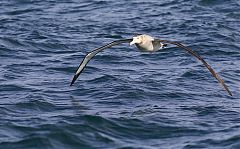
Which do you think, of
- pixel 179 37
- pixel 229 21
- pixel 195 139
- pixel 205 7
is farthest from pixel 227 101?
pixel 205 7

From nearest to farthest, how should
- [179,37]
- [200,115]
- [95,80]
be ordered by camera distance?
[200,115] → [95,80] → [179,37]

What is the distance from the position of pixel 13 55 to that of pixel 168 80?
4981mm

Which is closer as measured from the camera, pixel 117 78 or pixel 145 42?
pixel 145 42

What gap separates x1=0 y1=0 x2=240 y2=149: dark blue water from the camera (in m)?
13.0

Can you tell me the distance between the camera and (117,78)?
1736 cm

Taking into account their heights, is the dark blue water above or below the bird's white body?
below

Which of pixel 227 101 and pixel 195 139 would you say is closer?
pixel 195 139

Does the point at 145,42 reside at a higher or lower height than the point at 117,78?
higher

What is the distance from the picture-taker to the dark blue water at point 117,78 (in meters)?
13.0

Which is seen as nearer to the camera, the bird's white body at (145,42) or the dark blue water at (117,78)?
the dark blue water at (117,78)

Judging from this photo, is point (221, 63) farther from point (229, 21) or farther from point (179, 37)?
point (229, 21)

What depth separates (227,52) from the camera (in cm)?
2017

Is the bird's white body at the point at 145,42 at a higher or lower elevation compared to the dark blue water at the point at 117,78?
higher

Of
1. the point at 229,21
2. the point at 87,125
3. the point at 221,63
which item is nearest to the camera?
the point at 87,125
